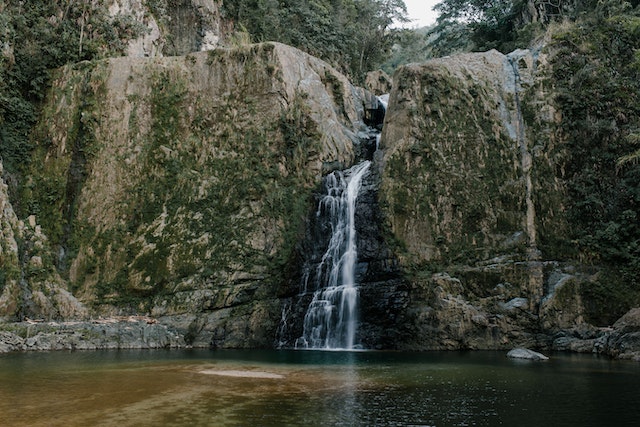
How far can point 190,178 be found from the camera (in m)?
25.4

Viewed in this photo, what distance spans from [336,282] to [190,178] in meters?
8.86

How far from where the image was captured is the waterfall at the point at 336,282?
21172 millimetres

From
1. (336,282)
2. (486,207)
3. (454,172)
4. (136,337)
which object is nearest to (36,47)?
(136,337)

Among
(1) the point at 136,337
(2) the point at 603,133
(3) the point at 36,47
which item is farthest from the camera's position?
(3) the point at 36,47

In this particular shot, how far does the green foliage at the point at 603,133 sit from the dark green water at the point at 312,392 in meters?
6.82

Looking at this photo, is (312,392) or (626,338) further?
(626,338)

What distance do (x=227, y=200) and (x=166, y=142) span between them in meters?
4.56

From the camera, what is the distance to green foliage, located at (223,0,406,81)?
3744cm

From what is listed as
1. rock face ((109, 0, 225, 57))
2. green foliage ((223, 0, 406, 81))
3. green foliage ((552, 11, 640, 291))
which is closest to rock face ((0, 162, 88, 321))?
rock face ((109, 0, 225, 57))

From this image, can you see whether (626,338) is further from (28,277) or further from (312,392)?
(28,277)

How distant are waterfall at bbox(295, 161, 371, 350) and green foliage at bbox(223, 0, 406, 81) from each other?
57.0 ft

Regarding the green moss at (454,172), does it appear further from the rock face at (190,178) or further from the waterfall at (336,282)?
the rock face at (190,178)

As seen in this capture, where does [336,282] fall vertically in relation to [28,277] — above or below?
below

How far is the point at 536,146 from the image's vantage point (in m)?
24.3
